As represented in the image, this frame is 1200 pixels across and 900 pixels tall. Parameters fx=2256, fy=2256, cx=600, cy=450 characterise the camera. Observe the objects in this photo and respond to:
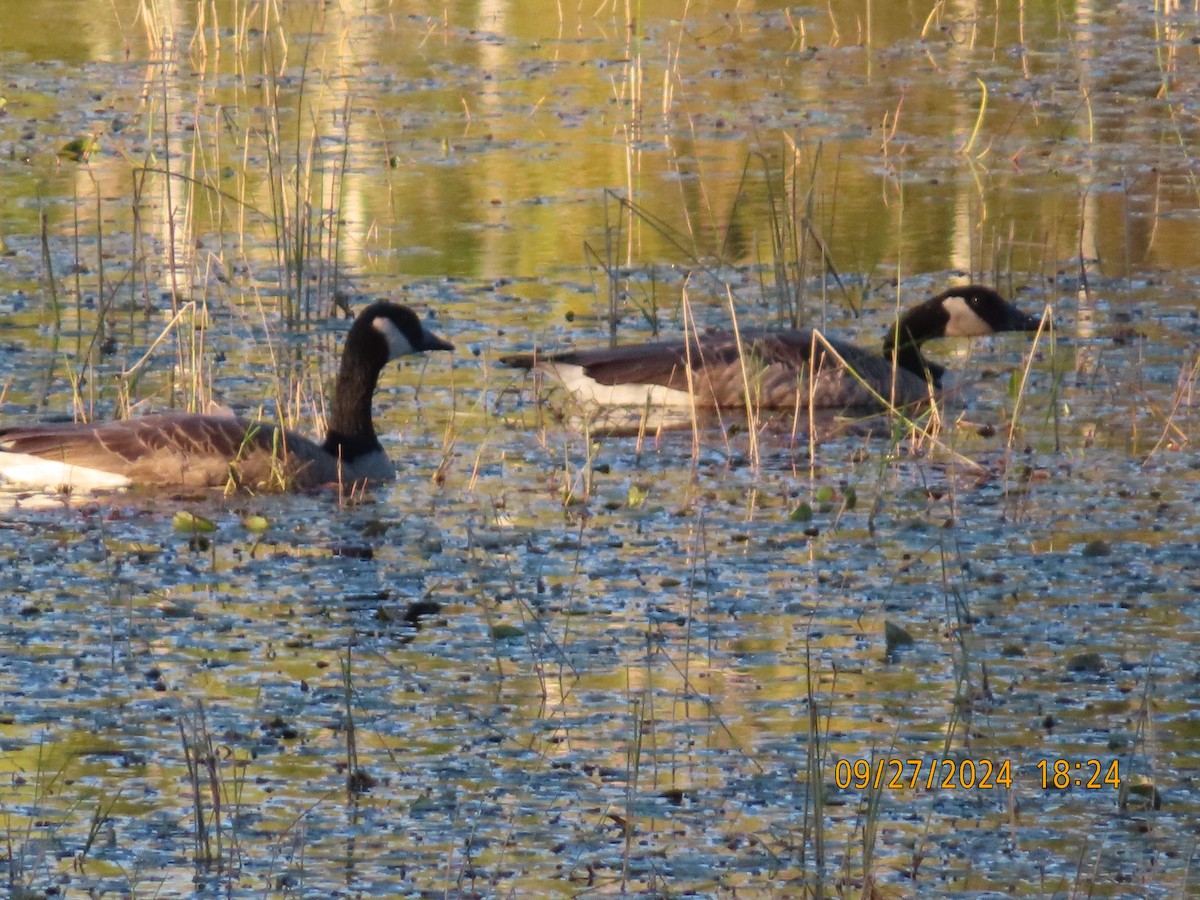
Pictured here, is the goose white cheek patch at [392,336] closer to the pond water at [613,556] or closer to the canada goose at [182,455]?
the pond water at [613,556]

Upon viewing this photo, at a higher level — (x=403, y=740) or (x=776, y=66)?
(x=776, y=66)

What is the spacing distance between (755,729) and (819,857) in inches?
51.0

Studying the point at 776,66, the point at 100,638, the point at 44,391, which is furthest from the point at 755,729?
the point at 776,66

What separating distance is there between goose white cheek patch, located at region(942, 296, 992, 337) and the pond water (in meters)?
0.33

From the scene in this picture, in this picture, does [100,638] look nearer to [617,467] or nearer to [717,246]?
[617,467]

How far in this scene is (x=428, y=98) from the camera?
2128 centimetres

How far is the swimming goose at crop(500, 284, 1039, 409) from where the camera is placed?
471 inches

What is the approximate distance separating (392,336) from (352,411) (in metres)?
0.53

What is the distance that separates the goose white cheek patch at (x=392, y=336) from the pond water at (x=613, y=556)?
490 millimetres
